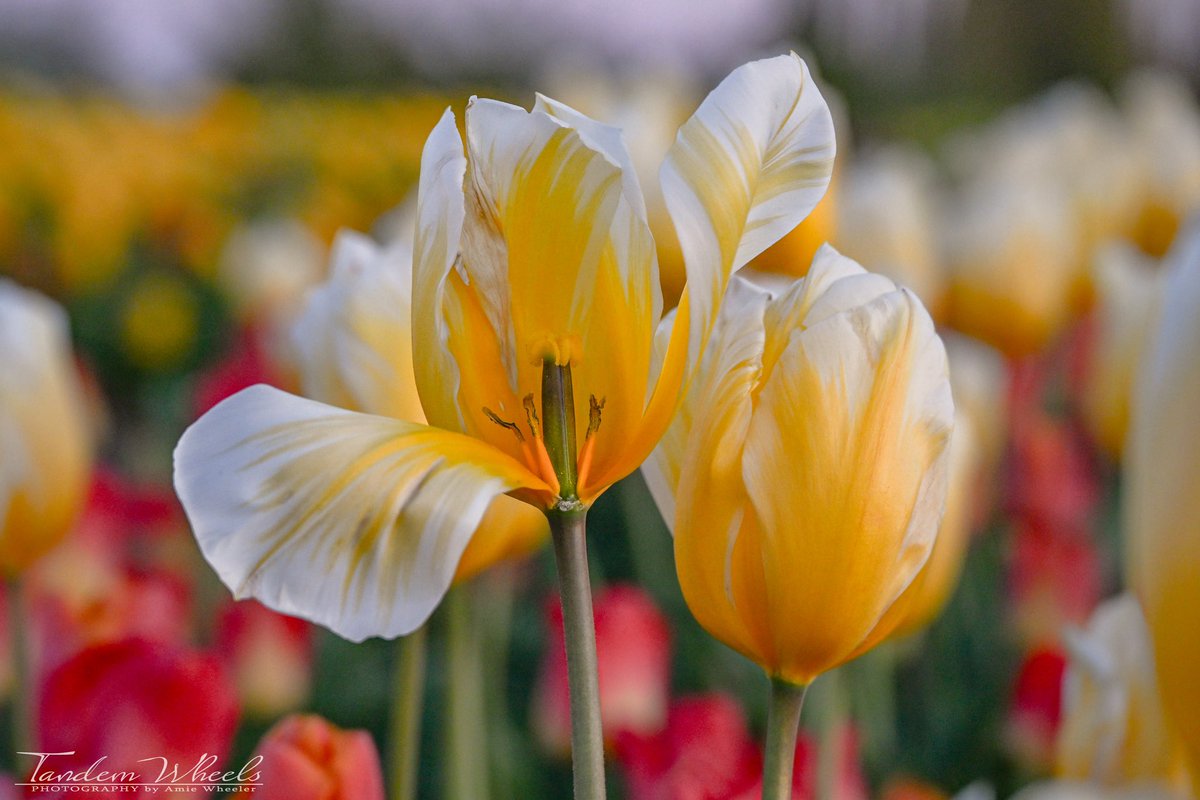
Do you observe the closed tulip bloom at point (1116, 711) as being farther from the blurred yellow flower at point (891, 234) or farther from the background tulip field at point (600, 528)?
the blurred yellow flower at point (891, 234)

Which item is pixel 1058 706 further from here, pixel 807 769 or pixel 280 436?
pixel 280 436

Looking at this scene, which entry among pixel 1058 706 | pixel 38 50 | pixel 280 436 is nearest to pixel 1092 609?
pixel 1058 706

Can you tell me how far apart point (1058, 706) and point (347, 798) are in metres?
0.54

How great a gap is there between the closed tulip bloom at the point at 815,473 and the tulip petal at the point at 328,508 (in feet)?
0.18

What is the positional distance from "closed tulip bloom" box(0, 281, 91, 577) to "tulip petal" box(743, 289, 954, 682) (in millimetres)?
415

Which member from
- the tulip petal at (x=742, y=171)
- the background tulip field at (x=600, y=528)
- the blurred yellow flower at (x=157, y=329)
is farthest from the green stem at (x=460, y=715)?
the blurred yellow flower at (x=157, y=329)

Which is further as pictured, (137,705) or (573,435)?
(137,705)

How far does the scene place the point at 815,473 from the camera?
1.09ft

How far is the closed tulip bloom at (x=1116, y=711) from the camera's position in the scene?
1.36ft

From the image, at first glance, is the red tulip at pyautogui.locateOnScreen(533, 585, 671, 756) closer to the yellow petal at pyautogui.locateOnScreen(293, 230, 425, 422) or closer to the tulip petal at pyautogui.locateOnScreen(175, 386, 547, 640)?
the yellow petal at pyautogui.locateOnScreen(293, 230, 425, 422)

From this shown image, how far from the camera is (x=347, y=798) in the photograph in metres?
0.39

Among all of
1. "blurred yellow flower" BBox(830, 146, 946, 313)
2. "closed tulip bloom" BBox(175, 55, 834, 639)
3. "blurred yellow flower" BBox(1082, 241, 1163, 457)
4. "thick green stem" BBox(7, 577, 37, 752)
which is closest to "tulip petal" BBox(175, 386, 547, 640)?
"closed tulip bloom" BBox(175, 55, 834, 639)

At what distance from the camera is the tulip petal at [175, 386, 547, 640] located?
0.29m

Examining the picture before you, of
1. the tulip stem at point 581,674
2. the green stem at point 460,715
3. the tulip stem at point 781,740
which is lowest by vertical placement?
the green stem at point 460,715
